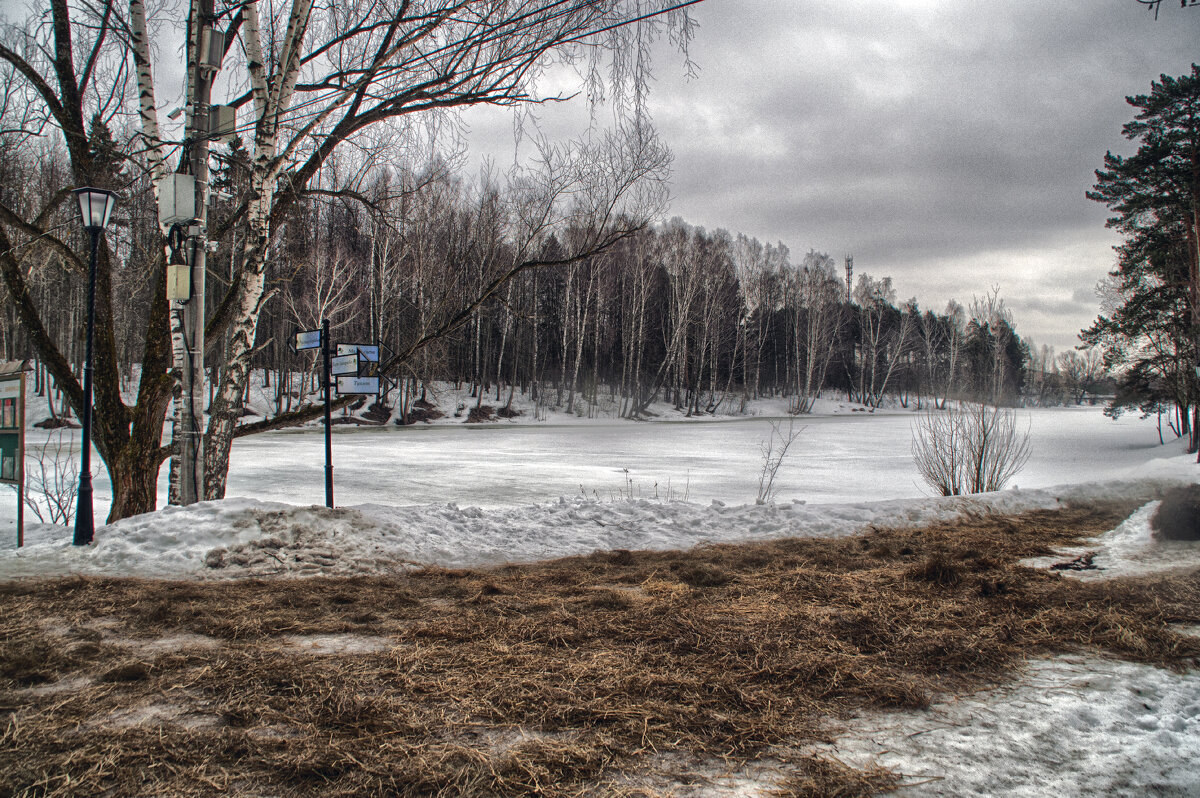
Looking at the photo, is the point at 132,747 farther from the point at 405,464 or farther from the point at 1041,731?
the point at 405,464

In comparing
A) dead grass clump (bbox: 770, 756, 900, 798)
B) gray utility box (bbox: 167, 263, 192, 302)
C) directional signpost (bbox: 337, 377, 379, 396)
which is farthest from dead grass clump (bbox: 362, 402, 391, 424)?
dead grass clump (bbox: 770, 756, 900, 798)

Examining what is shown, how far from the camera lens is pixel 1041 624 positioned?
4.36 m

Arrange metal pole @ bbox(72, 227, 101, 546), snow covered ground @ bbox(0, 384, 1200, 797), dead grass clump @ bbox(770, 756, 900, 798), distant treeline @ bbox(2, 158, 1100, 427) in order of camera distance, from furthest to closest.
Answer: distant treeline @ bbox(2, 158, 1100, 427) < metal pole @ bbox(72, 227, 101, 546) < snow covered ground @ bbox(0, 384, 1200, 797) < dead grass clump @ bbox(770, 756, 900, 798)

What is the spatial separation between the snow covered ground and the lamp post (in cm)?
20

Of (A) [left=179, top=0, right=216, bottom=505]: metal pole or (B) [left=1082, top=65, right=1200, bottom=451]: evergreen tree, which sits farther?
(B) [left=1082, top=65, right=1200, bottom=451]: evergreen tree

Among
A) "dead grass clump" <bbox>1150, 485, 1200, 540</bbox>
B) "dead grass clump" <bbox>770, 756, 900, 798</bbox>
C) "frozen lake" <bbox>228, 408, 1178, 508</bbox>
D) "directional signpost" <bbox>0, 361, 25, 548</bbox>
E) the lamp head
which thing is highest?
the lamp head

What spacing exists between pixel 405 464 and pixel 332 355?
29.8ft

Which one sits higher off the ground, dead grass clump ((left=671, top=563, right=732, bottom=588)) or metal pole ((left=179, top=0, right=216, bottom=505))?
metal pole ((left=179, top=0, right=216, bottom=505))

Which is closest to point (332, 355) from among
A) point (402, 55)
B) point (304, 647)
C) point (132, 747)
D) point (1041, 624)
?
point (402, 55)

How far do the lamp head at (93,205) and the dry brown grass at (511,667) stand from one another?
380 cm

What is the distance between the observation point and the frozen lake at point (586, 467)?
12367 mm

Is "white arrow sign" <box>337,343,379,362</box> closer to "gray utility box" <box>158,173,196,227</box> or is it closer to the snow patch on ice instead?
"gray utility box" <box>158,173,196,227</box>

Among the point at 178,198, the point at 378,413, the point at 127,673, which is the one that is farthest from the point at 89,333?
the point at 378,413

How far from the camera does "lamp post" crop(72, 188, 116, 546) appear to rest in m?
6.57
